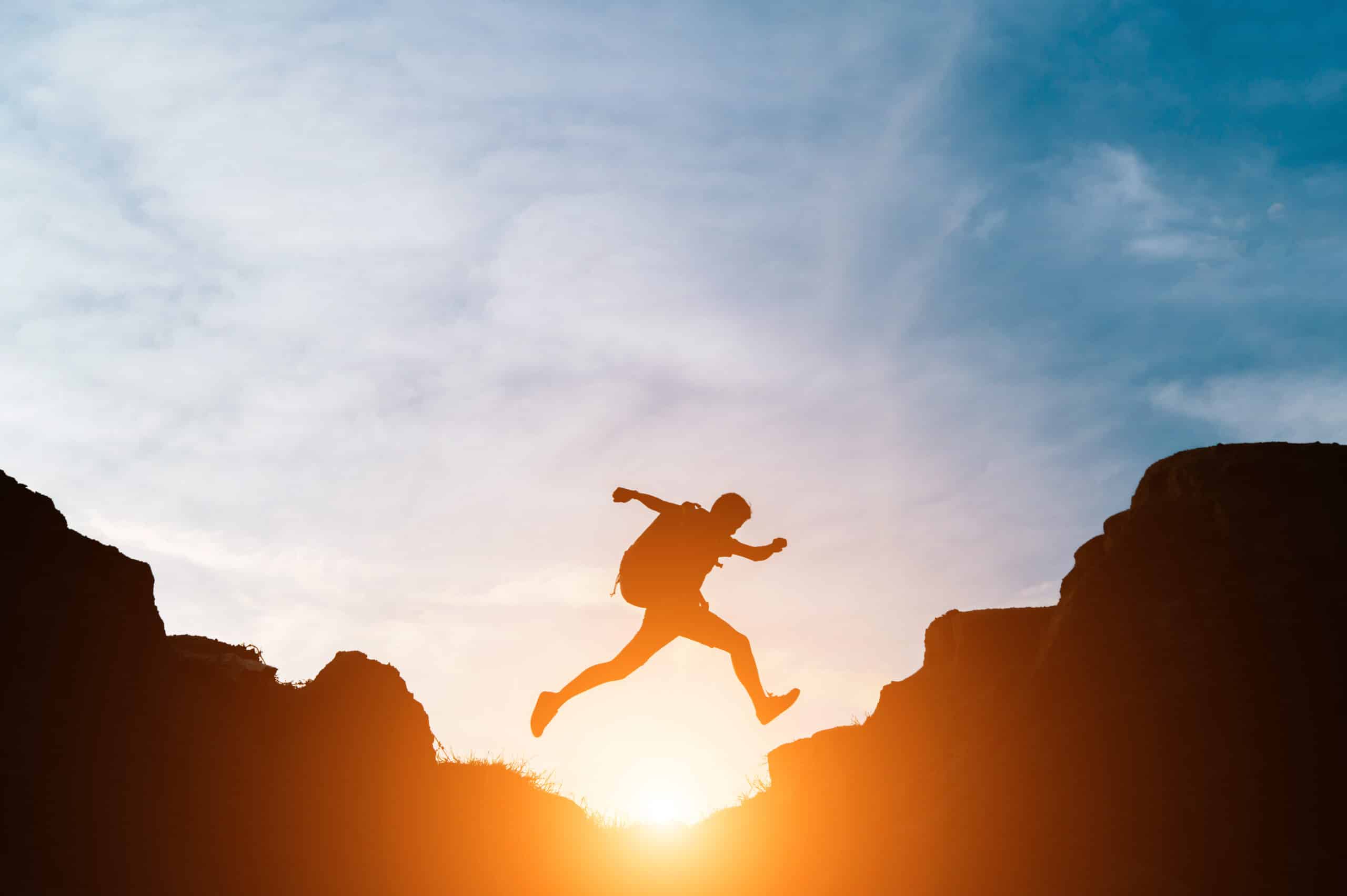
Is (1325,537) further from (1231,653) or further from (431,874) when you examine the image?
(431,874)

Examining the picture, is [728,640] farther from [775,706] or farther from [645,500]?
[645,500]

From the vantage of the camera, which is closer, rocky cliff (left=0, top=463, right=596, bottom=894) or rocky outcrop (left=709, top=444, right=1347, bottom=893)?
rocky outcrop (left=709, top=444, right=1347, bottom=893)

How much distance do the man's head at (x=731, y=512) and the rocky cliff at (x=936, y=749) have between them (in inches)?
97.6

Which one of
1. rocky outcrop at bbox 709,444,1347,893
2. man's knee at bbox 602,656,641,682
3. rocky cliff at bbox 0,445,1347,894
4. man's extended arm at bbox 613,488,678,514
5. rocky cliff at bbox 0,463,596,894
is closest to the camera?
rocky outcrop at bbox 709,444,1347,893

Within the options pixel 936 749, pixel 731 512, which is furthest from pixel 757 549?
pixel 936 749

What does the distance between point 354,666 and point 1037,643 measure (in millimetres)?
6958

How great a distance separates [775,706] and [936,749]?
1.55 m

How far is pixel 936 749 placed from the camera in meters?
8.46

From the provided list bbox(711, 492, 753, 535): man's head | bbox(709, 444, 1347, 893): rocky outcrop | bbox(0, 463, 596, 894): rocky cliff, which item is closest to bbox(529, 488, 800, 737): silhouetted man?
bbox(711, 492, 753, 535): man's head

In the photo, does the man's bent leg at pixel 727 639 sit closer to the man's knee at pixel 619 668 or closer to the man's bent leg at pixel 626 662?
the man's bent leg at pixel 626 662

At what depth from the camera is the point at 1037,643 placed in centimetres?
828

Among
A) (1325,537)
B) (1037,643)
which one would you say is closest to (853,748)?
(1037,643)

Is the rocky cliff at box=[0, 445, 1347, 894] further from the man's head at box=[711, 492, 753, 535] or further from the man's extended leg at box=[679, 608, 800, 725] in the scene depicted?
the man's head at box=[711, 492, 753, 535]

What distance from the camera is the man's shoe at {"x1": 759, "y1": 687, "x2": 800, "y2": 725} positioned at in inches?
340
